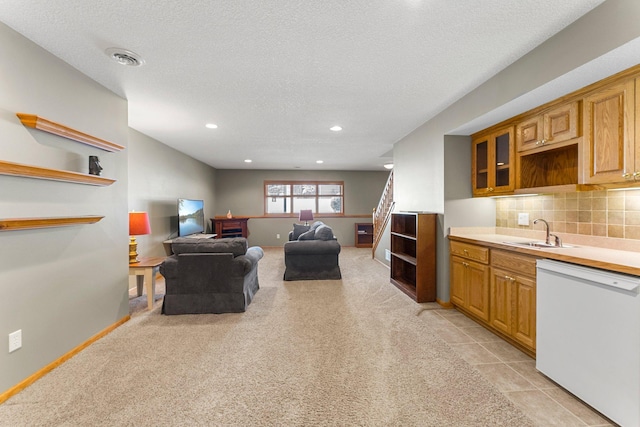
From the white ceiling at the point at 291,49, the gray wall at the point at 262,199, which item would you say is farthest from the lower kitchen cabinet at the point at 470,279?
the gray wall at the point at 262,199

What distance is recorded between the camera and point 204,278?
3.30 meters

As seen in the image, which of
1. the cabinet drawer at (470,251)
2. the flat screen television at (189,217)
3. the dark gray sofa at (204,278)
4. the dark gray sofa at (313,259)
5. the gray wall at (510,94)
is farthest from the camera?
the flat screen television at (189,217)

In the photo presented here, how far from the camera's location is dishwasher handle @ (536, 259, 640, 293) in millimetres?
1525

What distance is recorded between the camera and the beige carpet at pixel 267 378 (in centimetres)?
167

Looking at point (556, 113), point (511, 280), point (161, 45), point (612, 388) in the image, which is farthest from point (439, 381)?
point (161, 45)

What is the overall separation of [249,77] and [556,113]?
2.71 meters

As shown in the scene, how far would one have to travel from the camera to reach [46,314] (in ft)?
7.04

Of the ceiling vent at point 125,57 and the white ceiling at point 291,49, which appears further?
the ceiling vent at point 125,57

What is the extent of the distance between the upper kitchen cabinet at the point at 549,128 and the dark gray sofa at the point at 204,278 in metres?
3.22

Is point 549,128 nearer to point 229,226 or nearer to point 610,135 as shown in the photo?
point 610,135

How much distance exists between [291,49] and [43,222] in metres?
2.21

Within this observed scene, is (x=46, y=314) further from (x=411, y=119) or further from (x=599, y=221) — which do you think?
(x=599, y=221)

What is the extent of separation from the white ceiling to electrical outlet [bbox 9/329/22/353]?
2.07 meters

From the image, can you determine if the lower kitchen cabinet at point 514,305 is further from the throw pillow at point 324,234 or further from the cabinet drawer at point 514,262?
the throw pillow at point 324,234
